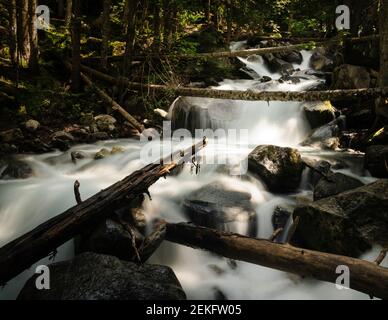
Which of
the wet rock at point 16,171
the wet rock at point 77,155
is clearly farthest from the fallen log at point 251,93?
the wet rock at point 16,171

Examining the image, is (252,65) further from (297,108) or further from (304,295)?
(304,295)

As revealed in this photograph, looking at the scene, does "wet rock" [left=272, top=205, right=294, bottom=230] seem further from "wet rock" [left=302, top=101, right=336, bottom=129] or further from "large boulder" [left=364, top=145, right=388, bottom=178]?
"wet rock" [left=302, top=101, right=336, bottom=129]

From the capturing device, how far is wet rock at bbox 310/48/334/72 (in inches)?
638

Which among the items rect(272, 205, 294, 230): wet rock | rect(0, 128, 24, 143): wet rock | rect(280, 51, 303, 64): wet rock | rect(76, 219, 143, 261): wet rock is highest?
rect(280, 51, 303, 64): wet rock

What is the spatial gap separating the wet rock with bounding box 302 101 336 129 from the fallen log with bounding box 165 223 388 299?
705 cm

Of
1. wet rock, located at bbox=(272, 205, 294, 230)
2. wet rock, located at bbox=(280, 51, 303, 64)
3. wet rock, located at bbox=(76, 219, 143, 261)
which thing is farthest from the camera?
wet rock, located at bbox=(280, 51, 303, 64)

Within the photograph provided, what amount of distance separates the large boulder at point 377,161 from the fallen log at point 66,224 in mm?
4479

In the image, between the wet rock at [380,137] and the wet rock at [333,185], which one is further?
the wet rock at [380,137]

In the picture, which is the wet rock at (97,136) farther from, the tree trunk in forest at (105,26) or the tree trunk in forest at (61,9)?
the tree trunk in forest at (61,9)

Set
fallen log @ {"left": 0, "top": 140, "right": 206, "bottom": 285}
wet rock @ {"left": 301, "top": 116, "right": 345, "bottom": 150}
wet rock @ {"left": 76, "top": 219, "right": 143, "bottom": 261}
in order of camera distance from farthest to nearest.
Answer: wet rock @ {"left": 301, "top": 116, "right": 345, "bottom": 150}, wet rock @ {"left": 76, "top": 219, "right": 143, "bottom": 261}, fallen log @ {"left": 0, "top": 140, "right": 206, "bottom": 285}

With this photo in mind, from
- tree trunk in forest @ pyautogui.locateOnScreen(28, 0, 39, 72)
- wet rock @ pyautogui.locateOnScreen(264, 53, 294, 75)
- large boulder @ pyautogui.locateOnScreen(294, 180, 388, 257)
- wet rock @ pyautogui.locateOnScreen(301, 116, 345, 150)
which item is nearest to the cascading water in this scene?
large boulder @ pyautogui.locateOnScreen(294, 180, 388, 257)

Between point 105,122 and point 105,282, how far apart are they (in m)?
7.26

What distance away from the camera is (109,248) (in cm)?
434

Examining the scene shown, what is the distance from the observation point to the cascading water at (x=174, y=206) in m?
4.63
